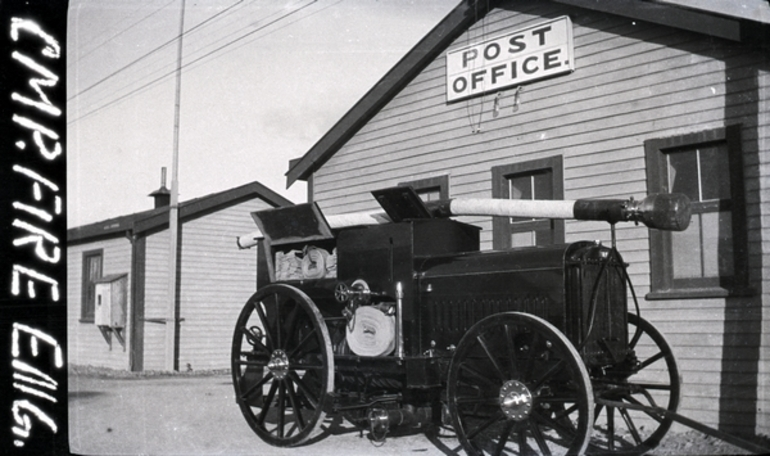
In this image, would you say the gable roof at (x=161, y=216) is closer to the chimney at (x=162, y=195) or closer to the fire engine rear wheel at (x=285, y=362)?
the chimney at (x=162, y=195)

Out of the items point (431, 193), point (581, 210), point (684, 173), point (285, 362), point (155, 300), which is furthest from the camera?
point (155, 300)

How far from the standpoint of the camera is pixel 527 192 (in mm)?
9219

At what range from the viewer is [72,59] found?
6.69 meters

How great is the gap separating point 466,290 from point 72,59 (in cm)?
418

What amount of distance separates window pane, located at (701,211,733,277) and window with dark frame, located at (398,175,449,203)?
11.4 feet

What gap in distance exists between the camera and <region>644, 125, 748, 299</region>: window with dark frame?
7330 mm

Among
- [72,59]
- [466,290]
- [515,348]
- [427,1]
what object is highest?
[427,1]

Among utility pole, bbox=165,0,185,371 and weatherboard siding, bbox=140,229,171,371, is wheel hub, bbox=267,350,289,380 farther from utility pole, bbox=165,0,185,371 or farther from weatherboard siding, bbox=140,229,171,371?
weatherboard siding, bbox=140,229,171,371

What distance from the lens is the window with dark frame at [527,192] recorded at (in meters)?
8.81

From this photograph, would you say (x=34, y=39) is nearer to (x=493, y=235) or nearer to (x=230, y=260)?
(x=493, y=235)

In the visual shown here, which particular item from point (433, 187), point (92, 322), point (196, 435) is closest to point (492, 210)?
point (433, 187)

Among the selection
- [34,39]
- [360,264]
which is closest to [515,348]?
[360,264]

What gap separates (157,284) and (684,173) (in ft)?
39.7

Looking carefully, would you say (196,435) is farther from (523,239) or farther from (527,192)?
(527,192)
